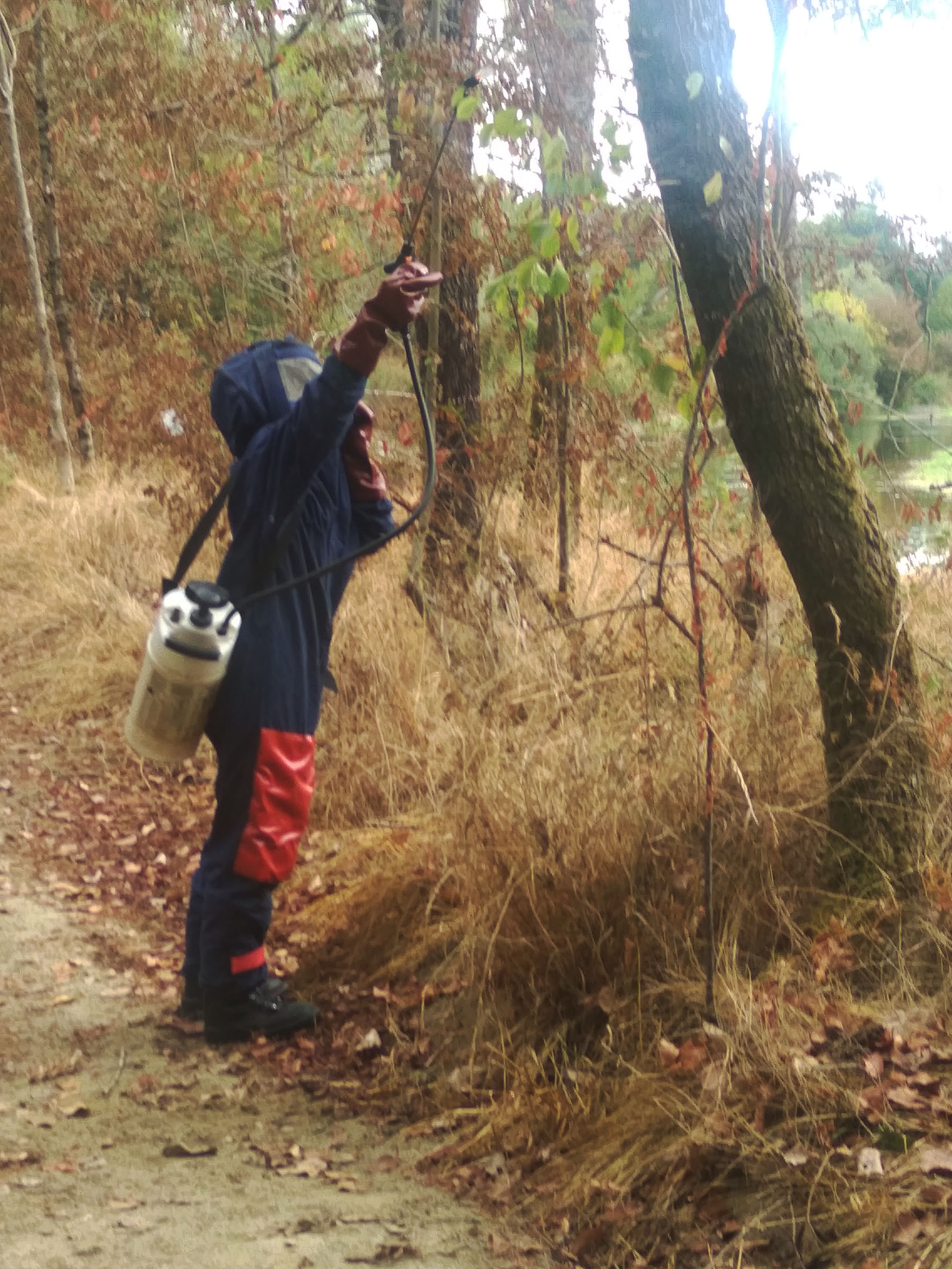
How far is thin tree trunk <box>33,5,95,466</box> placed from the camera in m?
→ 12.6

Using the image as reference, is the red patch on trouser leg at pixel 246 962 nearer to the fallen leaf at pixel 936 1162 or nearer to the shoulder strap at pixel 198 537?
the shoulder strap at pixel 198 537

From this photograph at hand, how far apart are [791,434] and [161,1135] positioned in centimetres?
258

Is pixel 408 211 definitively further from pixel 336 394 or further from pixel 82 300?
pixel 82 300

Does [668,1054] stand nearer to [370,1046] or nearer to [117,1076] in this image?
[370,1046]

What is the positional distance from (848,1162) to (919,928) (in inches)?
31.8

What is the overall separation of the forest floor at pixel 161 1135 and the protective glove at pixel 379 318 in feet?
6.83

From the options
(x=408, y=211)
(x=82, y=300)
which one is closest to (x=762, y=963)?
(x=408, y=211)

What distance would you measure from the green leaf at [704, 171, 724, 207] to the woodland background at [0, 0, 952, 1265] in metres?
0.15

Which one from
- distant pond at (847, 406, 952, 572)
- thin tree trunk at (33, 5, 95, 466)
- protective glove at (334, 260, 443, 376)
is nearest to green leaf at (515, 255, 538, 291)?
protective glove at (334, 260, 443, 376)

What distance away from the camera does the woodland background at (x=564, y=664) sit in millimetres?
2869

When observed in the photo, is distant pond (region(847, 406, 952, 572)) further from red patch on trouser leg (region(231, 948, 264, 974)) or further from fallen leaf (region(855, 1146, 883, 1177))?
red patch on trouser leg (region(231, 948, 264, 974))

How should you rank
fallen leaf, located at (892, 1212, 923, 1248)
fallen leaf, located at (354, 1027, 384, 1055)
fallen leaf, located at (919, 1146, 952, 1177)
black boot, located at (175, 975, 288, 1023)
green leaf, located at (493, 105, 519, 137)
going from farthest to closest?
black boot, located at (175, 975, 288, 1023)
fallen leaf, located at (354, 1027, 384, 1055)
green leaf, located at (493, 105, 519, 137)
fallen leaf, located at (919, 1146, 952, 1177)
fallen leaf, located at (892, 1212, 923, 1248)

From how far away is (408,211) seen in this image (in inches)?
242

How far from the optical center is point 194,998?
153 inches
